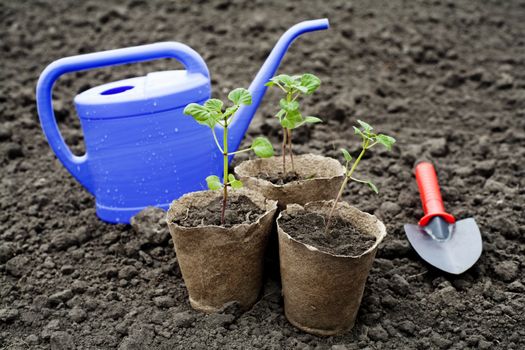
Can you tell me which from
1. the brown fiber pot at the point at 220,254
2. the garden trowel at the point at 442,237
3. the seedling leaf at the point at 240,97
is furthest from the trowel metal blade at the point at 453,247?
the seedling leaf at the point at 240,97

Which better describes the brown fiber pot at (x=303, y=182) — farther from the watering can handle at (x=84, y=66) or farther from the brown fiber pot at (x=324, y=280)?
the watering can handle at (x=84, y=66)

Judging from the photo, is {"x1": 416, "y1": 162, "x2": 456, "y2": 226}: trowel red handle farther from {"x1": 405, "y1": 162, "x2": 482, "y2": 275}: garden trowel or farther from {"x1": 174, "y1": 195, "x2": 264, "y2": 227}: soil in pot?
{"x1": 174, "y1": 195, "x2": 264, "y2": 227}: soil in pot

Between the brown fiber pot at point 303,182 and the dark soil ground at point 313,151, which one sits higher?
the brown fiber pot at point 303,182

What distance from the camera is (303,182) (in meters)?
1.79

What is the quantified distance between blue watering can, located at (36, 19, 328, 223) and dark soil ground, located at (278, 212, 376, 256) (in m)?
0.54

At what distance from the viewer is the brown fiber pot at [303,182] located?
179 cm

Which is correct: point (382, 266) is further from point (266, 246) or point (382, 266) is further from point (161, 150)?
point (161, 150)

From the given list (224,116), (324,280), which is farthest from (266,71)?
(324,280)

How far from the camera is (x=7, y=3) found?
4.20 meters

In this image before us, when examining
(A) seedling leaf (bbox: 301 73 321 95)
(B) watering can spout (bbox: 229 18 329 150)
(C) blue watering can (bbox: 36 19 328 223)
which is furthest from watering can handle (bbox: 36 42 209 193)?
(A) seedling leaf (bbox: 301 73 321 95)

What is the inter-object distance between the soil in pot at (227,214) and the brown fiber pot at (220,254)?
17 mm

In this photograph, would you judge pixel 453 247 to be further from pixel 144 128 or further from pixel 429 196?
pixel 144 128

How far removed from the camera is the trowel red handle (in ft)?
6.88

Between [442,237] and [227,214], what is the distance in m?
0.84
